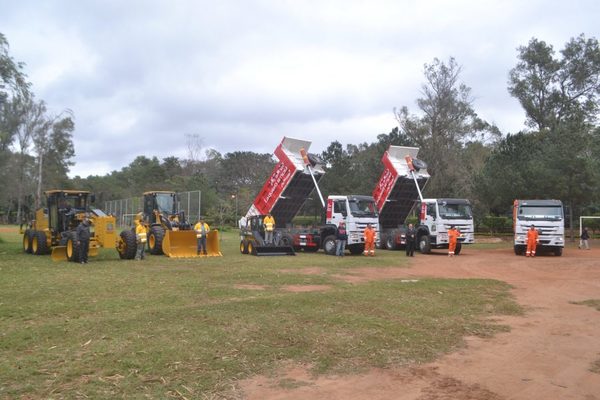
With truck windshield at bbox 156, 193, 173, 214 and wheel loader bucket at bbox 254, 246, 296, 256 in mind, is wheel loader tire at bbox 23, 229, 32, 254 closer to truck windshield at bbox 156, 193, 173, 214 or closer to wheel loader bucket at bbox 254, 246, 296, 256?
truck windshield at bbox 156, 193, 173, 214

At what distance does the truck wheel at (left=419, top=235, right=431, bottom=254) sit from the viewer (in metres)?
23.8

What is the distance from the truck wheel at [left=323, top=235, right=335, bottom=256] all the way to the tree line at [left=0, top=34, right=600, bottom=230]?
9.11 feet

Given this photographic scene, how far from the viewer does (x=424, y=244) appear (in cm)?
2402

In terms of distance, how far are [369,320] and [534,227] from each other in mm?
17243

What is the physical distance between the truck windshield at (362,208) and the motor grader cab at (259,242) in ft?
9.81

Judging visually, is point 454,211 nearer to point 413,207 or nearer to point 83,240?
point 413,207

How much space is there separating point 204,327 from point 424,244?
59.9 feet

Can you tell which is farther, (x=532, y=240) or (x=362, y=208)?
(x=532, y=240)

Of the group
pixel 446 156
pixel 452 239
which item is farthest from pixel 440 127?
pixel 452 239

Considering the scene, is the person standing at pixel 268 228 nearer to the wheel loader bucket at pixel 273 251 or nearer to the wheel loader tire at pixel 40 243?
the wheel loader bucket at pixel 273 251

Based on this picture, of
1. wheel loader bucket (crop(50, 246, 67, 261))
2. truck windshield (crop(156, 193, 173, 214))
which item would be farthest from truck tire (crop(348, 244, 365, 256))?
wheel loader bucket (crop(50, 246, 67, 261))

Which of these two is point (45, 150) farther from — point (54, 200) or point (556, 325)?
point (556, 325)

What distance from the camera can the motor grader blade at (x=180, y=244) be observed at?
18734mm

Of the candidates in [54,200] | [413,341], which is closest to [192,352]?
[413,341]
